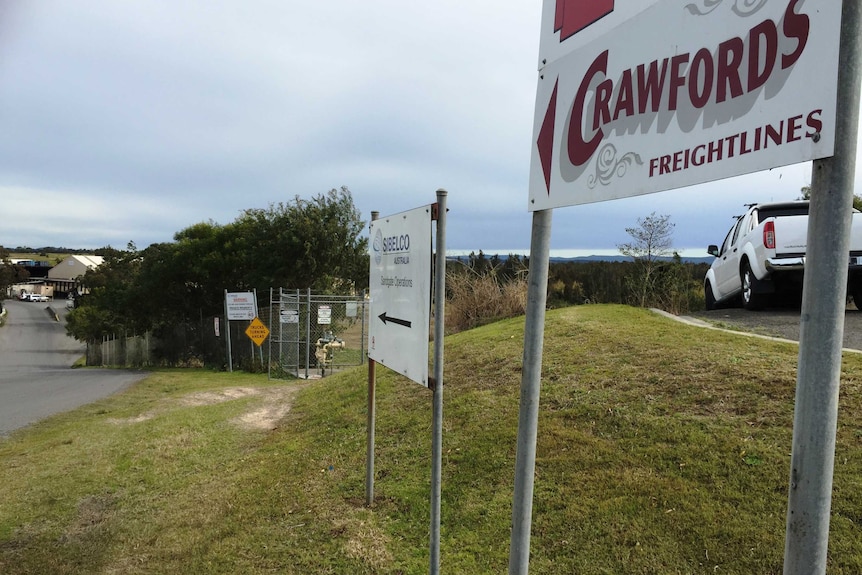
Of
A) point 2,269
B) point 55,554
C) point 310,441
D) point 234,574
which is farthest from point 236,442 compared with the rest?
point 2,269

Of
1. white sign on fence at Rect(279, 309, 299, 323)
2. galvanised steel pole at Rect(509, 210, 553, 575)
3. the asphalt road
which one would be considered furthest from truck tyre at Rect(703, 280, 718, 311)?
the asphalt road

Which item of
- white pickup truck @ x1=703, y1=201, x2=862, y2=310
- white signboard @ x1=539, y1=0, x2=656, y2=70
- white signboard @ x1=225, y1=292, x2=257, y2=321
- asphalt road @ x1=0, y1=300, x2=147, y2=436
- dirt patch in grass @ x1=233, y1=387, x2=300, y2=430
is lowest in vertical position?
asphalt road @ x1=0, y1=300, x2=147, y2=436

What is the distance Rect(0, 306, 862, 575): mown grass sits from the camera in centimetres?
370

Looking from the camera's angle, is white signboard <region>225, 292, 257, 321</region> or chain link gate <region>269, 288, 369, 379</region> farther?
white signboard <region>225, 292, 257, 321</region>

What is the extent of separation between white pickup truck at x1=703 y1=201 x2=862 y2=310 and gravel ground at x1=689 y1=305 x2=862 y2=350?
12.8 inches

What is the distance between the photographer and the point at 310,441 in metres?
7.02

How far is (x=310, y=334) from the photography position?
19.9 meters

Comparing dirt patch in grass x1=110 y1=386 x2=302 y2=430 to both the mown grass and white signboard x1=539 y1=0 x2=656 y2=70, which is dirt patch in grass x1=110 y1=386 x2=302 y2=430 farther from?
white signboard x1=539 y1=0 x2=656 y2=70

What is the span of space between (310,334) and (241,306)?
375cm

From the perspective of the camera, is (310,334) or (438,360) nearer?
(438,360)

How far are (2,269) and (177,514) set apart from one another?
98406mm

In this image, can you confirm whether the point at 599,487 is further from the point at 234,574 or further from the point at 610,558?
the point at 234,574

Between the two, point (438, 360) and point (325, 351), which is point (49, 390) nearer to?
point (325, 351)

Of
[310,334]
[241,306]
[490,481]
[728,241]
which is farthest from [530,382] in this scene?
[241,306]
